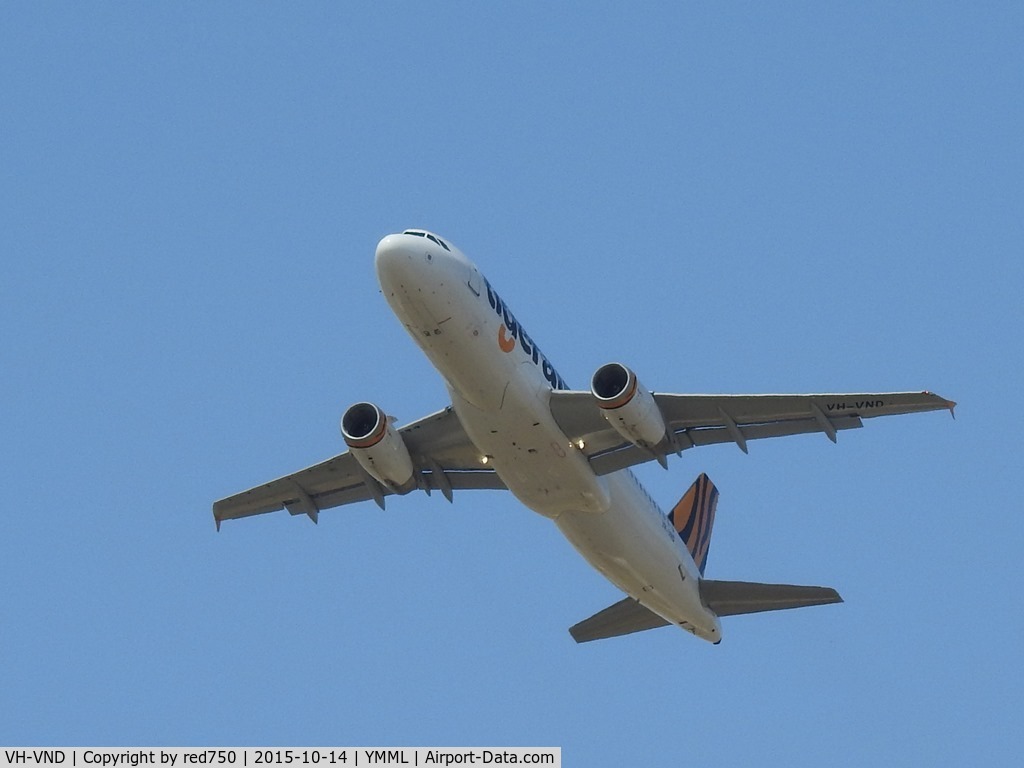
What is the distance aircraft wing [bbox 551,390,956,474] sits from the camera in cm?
4031

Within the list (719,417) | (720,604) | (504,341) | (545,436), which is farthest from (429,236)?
(720,604)

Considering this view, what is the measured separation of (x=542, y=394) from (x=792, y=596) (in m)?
9.97

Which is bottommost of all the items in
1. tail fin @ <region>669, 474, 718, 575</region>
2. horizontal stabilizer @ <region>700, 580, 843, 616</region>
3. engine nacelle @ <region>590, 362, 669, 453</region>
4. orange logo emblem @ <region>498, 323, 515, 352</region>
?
horizontal stabilizer @ <region>700, 580, 843, 616</region>

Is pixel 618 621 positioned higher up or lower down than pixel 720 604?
higher up

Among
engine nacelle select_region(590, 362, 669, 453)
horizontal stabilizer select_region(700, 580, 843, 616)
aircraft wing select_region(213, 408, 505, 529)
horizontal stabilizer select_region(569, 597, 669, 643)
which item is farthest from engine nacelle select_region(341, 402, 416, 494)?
horizontal stabilizer select_region(700, 580, 843, 616)

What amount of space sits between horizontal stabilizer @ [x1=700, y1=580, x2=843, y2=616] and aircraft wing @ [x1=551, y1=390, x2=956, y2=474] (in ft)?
A: 19.7

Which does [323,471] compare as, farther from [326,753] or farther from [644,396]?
[326,753]

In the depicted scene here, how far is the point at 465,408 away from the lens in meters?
39.8

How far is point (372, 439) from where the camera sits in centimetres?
4134

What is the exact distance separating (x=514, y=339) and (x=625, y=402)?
281 cm

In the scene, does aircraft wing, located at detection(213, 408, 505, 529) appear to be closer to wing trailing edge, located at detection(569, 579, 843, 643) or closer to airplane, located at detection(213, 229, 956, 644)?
airplane, located at detection(213, 229, 956, 644)

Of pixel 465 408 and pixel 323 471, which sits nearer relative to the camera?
pixel 465 408

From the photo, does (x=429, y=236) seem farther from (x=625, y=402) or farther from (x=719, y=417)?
(x=719, y=417)

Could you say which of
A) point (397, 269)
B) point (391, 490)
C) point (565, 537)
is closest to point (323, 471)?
point (391, 490)
